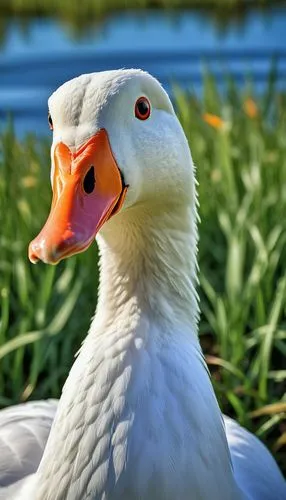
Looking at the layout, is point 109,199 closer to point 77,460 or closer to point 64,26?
point 77,460

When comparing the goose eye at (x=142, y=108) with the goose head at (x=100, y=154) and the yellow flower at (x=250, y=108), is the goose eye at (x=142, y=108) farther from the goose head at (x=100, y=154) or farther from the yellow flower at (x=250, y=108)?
the yellow flower at (x=250, y=108)

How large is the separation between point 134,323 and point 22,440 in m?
0.49

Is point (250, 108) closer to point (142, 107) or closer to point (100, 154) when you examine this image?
point (142, 107)

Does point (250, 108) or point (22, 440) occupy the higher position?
point (250, 108)

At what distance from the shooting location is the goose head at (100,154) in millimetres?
1270

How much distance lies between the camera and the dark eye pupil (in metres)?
1.44

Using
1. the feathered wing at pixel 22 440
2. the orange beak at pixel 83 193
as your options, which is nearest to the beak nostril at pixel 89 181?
the orange beak at pixel 83 193

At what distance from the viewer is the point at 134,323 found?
154 centimetres

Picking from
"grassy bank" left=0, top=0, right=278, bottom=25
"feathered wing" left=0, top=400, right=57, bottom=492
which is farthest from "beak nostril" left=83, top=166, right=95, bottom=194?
"grassy bank" left=0, top=0, right=278, bottom=25

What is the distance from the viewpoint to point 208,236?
9.57 ft

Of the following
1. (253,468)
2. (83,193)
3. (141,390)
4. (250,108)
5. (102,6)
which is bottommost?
(102,6)

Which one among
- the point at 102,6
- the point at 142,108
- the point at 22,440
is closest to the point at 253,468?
the point at 22,440

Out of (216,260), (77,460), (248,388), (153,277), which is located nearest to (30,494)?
(77,460)

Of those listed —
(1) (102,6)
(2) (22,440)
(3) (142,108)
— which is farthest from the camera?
(1) (102,6)
